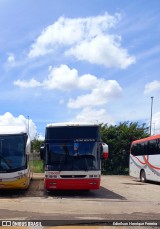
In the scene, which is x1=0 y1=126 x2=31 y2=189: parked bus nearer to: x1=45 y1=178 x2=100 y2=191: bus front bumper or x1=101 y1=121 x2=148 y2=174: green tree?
x1=45 y1=178 x2=100 y2=191: bus front bumper

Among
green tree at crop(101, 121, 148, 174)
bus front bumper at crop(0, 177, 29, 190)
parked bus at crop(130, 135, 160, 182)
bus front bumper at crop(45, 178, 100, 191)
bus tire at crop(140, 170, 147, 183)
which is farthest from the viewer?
green tree at crop(101, 121, 148, 174)

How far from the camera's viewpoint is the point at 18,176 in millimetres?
17953

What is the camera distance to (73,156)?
18.2 meters

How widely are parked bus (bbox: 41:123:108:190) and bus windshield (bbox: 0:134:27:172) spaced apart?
0.99 metres

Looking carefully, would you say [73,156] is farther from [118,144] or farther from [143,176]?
[118,144]

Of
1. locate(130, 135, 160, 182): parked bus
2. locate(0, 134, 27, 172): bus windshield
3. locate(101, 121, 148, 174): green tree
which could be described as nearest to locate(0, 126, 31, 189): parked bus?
locate(0, 134, 27, 172): bus windshield

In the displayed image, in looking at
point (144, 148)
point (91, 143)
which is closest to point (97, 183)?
point (91, 143)

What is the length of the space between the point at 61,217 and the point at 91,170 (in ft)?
24.3

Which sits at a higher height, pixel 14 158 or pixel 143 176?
pixel 14 158

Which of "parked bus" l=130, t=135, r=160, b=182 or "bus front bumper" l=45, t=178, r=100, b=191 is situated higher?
"parked bus" l=130, t=135, r=160, b=182

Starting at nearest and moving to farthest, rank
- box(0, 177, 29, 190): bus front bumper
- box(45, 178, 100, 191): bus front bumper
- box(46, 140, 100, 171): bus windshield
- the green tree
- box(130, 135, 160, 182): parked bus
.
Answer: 1. box(0, 177, 29, 190): bus front bumper
2. box(45, 178, 100, 191): bus front bumper
3. box(46, 140, 100, 171): bus windshield
4. box(130, 135, 160, 182): parked bus
5. the green tree

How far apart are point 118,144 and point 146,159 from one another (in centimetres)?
1445

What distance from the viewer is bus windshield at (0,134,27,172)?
711 inches

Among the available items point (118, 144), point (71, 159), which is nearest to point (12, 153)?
point (71, 159)
